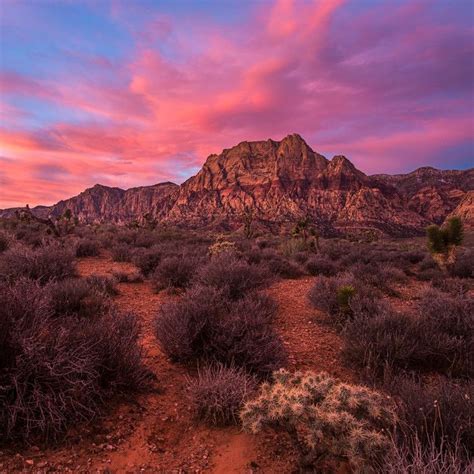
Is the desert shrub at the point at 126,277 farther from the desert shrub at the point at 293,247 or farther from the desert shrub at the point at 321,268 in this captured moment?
the desert shrub at the point at 293,247

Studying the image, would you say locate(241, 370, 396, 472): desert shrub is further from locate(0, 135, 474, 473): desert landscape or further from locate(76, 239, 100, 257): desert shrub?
locate(76, 239, 100, 257): desert shrub

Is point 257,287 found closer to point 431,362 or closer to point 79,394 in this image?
point 431,362

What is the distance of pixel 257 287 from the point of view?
897 centimetres

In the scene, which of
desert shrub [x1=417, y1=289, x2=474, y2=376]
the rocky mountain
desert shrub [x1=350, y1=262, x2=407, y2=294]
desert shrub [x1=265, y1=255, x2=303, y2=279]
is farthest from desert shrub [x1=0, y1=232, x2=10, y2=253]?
the rocky mountain

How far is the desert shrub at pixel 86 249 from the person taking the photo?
51.0 ft

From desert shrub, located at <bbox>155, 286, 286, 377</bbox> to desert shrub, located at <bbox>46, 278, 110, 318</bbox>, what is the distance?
4.57 ft

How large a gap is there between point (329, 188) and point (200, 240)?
12766 cm

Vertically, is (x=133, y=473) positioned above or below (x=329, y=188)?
below

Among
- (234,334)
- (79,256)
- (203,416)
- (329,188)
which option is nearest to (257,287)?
(234,334)

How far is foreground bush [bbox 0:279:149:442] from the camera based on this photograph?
307 centimetres

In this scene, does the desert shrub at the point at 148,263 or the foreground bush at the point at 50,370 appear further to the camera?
the desert shrub at the point at 148,263

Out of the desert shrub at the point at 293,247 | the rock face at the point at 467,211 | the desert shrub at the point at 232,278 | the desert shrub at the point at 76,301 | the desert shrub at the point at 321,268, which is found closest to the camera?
the desert shrub at the point at 76,301

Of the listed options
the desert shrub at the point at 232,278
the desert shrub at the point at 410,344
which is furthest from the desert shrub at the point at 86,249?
the desert shrub at the point at 410,344

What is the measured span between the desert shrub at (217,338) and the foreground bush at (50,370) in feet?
3.01
